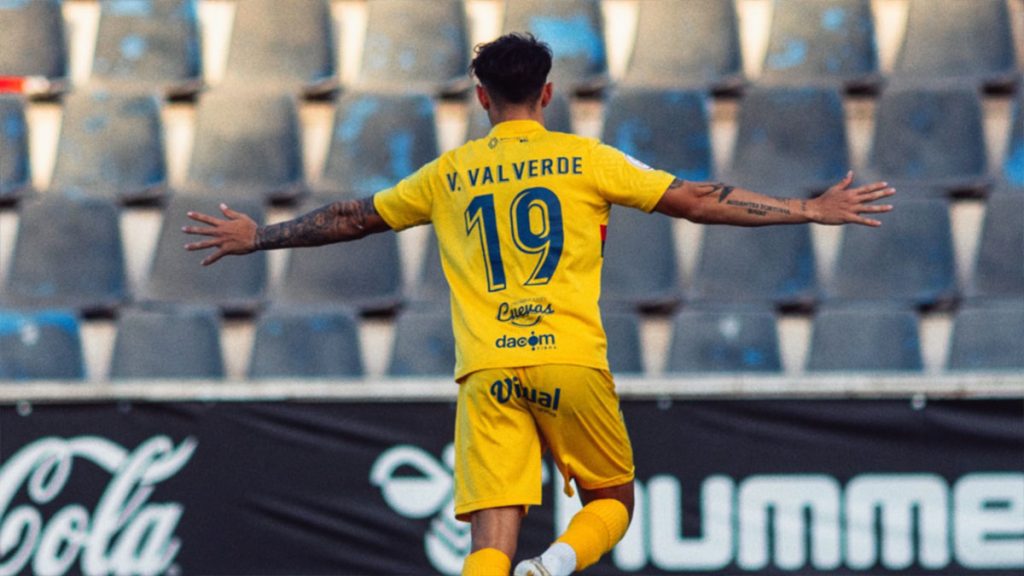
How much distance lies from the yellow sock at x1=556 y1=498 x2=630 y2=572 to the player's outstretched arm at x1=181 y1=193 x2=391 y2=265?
800 millimetres

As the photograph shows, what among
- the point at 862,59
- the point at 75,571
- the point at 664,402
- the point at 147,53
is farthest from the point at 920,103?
the point at 75,571

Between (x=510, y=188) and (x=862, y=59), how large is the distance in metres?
3.81

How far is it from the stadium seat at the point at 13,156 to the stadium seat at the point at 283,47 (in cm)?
88

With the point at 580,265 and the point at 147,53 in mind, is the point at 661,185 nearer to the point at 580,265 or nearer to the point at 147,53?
the point at 580,265

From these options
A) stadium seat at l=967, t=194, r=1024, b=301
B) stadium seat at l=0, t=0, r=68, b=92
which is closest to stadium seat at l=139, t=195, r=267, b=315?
stadium seat at l=0, t=0, r=68, b=92

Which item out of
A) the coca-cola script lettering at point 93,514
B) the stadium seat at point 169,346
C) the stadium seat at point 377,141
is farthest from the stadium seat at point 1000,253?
the coca-cola script lettering at point 93,514

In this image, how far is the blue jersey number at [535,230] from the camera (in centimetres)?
343

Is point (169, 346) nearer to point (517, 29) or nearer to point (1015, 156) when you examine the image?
point (517, 29)

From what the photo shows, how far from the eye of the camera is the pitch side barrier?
501 cm

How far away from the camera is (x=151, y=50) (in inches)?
275

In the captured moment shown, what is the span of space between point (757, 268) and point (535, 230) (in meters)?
3.05

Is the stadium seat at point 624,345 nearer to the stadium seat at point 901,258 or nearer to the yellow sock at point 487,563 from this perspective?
the stadium seat at point 901,258

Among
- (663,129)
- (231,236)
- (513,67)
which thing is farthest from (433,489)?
(663,129)

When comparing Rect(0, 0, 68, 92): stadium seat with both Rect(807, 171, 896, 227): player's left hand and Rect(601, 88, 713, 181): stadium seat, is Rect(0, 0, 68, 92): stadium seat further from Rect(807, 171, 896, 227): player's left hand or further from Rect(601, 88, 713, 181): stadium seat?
Rect(807, 171, 896, 227): player's left hand
